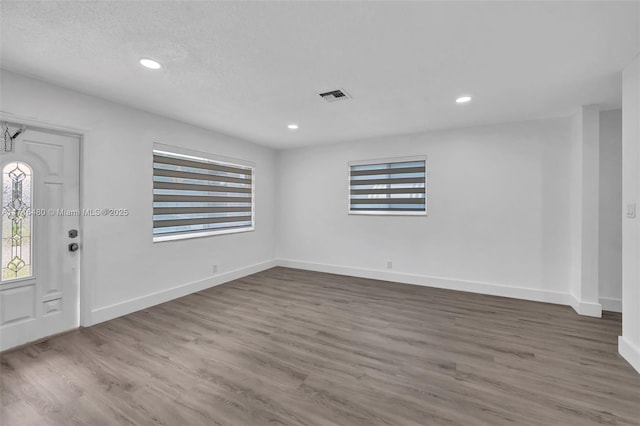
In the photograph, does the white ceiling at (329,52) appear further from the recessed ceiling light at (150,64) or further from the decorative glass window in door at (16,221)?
the decorative glass window in door at (16,221)

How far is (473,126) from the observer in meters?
4.27

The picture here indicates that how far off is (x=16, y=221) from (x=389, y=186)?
4.86 m

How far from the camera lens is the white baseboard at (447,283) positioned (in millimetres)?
3895

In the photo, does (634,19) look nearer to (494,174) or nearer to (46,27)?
(494,174)

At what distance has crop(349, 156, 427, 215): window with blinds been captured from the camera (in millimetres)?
4758

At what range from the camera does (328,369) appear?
2.27 meters

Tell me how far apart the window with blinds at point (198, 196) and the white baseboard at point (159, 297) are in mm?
748

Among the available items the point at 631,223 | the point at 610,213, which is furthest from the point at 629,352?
the point at 610,213

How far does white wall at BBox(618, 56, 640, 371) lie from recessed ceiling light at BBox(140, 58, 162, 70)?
4.05 m

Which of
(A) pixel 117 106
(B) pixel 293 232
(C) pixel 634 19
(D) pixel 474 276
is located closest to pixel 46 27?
(A) pixel 117 106

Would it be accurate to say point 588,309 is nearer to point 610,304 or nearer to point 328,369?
point 610,304

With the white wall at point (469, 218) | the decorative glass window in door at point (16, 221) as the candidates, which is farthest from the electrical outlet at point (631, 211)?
the decorative glass window in door at point (16, 221)

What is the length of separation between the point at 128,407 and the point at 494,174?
495 cm

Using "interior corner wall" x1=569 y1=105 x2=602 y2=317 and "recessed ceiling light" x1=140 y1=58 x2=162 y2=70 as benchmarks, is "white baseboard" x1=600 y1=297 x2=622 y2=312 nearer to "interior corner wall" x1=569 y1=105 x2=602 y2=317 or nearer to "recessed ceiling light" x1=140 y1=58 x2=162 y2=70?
"interior corner wall" x1=569 y1=105 x2=602 y2=317
